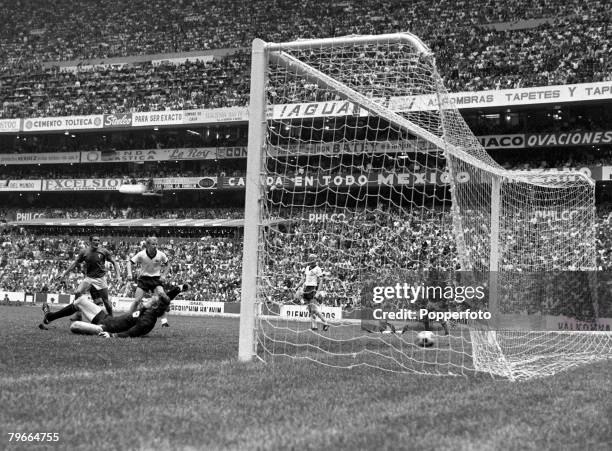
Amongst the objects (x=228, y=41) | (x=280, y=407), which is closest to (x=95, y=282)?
(x=280, y=407)

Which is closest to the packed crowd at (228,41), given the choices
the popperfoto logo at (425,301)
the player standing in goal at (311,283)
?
the player standing in goal at (311,283)

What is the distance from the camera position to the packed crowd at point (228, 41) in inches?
1588

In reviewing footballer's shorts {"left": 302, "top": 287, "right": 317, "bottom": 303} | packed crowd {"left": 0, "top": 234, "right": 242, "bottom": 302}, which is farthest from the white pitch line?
packed crowd {"left": 0, "top": 234, "right": 242, "bottom": 302}

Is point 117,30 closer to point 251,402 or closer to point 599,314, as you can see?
point 599,314

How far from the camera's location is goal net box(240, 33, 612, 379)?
11.0 metres

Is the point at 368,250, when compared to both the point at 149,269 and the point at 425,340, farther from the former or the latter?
the point at 425,340

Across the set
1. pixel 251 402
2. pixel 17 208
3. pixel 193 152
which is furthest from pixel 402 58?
pixel 17 208

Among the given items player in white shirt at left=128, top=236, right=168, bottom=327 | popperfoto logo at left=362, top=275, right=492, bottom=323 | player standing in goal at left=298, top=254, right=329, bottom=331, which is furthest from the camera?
player standing in goal at left=298, top=254, right=329, bottom=331

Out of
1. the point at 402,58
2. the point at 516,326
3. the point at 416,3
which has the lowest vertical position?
the point at 516,326

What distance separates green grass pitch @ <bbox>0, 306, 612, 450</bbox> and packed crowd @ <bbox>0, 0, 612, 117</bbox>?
31.7 meters

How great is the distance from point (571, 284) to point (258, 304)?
40.1ft

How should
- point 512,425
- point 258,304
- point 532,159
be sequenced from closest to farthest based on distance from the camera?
point 512,425 < point 258,304 < point 532,159

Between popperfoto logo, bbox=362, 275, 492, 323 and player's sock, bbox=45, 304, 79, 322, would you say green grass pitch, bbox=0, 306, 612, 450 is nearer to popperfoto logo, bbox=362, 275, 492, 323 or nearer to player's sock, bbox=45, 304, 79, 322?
popperfoto logo, bbox=362, 275, 492, 323

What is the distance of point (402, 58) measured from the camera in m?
11.9
